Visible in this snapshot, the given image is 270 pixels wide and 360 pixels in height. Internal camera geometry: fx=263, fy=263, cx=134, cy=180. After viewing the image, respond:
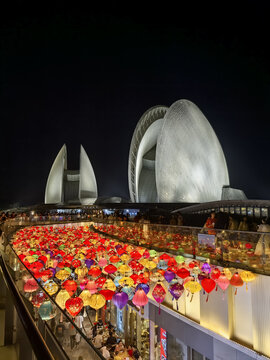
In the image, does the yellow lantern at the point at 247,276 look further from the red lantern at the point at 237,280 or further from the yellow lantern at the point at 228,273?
the yellow lantern at the point at 228,273

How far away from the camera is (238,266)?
6.10 meters

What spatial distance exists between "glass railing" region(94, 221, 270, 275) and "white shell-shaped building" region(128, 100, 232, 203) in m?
17.0

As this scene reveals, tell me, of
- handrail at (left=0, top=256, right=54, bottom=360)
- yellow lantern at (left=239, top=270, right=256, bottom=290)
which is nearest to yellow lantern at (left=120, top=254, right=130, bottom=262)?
yellow lantern at (left=239, top=270, right=256, bottom=290)

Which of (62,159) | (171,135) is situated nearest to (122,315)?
(171,135)

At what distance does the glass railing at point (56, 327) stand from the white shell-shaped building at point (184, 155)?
23859 mm

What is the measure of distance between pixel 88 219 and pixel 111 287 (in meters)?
17.7

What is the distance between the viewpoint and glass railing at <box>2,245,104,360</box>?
182cm

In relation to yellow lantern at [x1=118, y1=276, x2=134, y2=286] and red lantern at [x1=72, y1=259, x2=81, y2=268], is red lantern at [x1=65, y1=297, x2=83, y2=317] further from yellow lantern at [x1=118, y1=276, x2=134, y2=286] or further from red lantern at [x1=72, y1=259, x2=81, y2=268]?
red lantern at [x1=72, y1=259, x2=81, y2=268]

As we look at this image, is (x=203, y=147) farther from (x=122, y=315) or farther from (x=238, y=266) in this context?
(x=238, y=266)

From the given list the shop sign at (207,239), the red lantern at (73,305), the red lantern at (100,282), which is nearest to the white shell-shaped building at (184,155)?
the shop sign at (207,239)

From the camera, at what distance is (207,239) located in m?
7.20

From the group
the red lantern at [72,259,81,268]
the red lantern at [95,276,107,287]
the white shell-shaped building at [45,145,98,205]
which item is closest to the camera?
the red lantern at [95,276,107,287]

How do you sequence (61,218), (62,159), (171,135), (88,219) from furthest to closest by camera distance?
1. (62,159)
2. (171,135)
3. (88,219)
4. (61,218)

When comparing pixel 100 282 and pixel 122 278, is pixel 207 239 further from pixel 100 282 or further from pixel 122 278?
pixel 100 282
